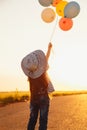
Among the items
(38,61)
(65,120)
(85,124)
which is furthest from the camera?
(65,120)

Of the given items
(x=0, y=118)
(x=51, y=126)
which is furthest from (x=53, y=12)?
(x=0, y=118)

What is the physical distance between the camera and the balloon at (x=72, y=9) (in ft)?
34.7

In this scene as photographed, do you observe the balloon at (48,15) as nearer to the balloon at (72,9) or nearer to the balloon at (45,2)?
the balloon at (45,2)

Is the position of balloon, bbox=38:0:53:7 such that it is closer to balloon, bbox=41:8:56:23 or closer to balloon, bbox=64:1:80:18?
balloon, bbox=41:8:56:23

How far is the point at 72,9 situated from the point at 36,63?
158 centimetres

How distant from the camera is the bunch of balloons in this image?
10633 millimetres

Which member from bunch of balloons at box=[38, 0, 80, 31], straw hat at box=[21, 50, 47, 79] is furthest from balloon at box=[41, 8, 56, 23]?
straw hat at box=[21, 50, 47, 79]

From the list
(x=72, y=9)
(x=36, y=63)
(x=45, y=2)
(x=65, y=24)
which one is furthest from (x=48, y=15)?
(x=36, y=63)

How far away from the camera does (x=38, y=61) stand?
971cm

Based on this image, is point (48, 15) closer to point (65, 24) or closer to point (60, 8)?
point (60, 8)

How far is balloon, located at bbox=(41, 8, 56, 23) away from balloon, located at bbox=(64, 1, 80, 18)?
30cm

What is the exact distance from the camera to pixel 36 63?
9711 millimetres

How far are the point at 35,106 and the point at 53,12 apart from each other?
2.17 meters

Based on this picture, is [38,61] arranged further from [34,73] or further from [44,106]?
[44,106]
